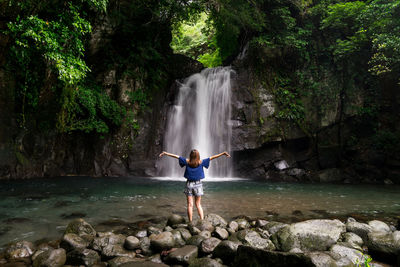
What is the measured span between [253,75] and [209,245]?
15.7m

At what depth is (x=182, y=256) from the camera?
368 cm

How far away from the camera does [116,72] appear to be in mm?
16656

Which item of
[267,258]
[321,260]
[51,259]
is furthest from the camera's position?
[51,259]

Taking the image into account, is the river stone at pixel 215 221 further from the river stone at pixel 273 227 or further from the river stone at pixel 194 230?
the river stone at pixel 273 227

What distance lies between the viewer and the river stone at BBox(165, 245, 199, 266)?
365cm

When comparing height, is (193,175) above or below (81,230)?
above

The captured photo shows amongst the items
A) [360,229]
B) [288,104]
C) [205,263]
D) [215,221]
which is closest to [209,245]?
[205,263]

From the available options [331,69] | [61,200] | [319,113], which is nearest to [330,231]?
[61,200]

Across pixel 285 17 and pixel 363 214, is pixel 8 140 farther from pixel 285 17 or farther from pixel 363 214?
pixel 285 17

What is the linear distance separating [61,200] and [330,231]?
753 centimetres

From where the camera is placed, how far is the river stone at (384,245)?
381 centimetres

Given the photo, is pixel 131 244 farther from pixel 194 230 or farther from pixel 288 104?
pixel 288 104

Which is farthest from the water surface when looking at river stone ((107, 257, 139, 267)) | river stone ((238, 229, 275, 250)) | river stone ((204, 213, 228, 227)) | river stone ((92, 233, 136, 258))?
river stone ((238, 229, 275, 250))

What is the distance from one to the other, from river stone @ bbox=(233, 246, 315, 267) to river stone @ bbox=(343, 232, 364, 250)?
5.62ft
